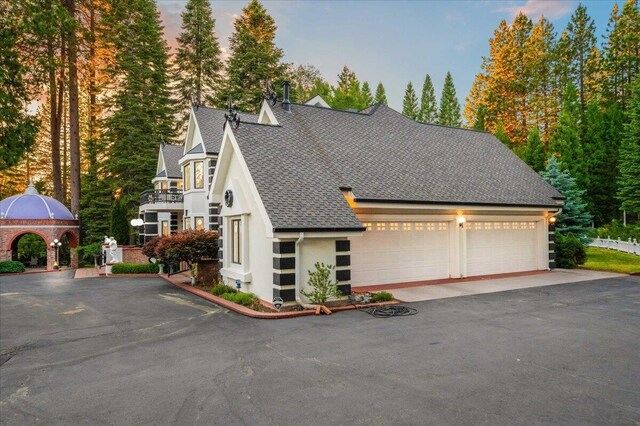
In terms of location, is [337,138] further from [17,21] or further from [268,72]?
[268,72]

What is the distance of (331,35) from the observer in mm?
26359

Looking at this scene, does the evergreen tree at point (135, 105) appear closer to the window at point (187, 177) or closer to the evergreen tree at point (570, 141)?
the window at point (187, 177)

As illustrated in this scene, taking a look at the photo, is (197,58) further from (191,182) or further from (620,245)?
(620,245)

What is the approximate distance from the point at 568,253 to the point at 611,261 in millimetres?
5723

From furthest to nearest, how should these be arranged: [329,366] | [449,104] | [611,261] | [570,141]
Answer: [449,104] → [570,141] → [611,261] → [329,366]

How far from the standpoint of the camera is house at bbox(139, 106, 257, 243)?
2106 cm

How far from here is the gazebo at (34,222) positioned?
2400 centimetres

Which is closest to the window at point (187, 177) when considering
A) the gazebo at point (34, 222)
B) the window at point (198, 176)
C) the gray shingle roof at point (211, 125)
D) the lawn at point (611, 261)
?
the window at point (198, 176)

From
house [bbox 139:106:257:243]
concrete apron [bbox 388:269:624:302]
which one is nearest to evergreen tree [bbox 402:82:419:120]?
house [bbox 139:106:257:243]

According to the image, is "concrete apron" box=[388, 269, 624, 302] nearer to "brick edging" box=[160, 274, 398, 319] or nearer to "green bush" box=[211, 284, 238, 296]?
"brick edging" box=[160, 274, 398, 319]

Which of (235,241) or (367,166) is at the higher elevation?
(367,166)

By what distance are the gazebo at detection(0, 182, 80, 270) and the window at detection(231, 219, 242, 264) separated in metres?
18.1

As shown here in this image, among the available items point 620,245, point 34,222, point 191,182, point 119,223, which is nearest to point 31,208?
point 34,222

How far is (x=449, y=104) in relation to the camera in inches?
2323
